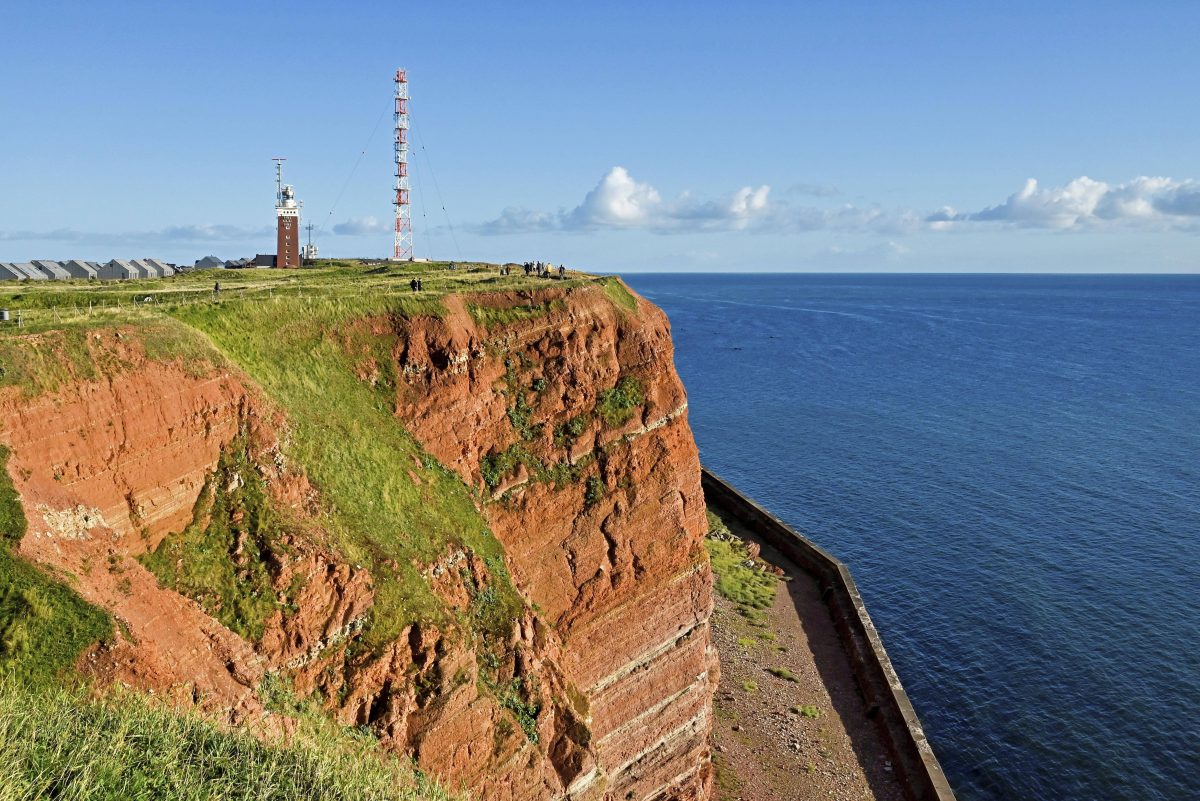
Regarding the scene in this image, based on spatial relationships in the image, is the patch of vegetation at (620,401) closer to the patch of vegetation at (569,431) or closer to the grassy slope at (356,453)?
the patch of vegetation at (569,431)

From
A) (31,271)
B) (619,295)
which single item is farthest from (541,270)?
(31,271)

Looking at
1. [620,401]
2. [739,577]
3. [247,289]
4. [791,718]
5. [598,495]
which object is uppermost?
[247,289]

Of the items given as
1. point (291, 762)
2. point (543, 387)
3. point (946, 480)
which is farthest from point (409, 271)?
point (946, 480)

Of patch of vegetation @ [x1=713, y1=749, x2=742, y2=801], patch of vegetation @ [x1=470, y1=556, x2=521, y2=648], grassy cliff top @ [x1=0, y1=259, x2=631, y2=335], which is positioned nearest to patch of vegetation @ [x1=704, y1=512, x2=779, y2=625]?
patch of vegetation @ [x1=713, y1=749, x2=742, y2=801]

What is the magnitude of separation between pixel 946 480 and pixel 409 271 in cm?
6238

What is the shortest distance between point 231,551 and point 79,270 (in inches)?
1837

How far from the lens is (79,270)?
202ft

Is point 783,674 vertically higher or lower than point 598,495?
lower

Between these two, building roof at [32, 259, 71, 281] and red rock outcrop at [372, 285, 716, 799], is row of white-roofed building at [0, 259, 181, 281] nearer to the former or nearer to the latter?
building roof at [32, 259, 71, 281]

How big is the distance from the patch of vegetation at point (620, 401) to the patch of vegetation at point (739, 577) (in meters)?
23.2

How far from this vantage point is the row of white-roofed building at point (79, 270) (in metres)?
Answer: 57.3

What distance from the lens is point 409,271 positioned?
5566 cm

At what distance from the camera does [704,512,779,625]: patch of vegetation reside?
214 feet

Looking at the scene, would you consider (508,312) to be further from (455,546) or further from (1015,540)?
(1015,540)
